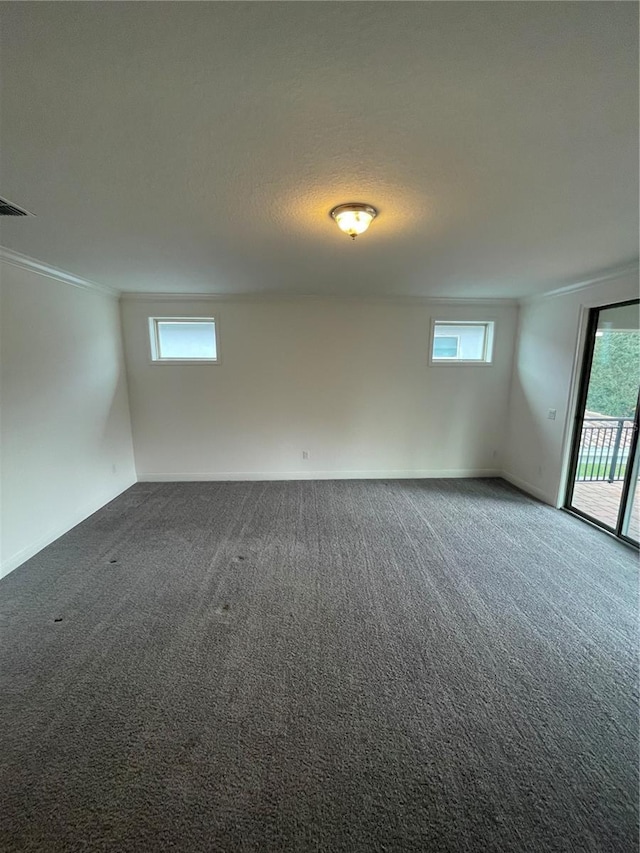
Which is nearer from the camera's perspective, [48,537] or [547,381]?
[48,537]

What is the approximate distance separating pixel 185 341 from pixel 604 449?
5276 millimetres

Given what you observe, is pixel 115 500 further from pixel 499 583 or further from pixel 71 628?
pixel 499 583

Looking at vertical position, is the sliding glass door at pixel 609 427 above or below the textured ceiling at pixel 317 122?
below

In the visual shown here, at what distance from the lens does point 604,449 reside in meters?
3.60

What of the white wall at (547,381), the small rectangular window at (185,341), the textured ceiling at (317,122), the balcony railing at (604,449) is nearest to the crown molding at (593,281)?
the white wall at (547,381)

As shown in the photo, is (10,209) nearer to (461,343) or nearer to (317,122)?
(317,122)

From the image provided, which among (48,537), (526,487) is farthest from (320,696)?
(526,487)

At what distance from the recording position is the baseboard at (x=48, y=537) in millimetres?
2523

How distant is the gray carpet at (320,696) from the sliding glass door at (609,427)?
58 centimetres

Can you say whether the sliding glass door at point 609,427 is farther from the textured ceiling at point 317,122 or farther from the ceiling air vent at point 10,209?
the ceiling air vent at point 10,209

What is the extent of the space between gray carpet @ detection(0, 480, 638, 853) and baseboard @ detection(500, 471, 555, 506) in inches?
35.1

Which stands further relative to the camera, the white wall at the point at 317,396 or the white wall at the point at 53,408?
the white wall at the point at 317,396

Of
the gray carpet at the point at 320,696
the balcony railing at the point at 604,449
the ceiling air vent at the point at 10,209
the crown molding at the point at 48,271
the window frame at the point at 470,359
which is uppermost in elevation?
the ceiling air vent at the point at 10,209

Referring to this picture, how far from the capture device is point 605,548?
2.85 meters
